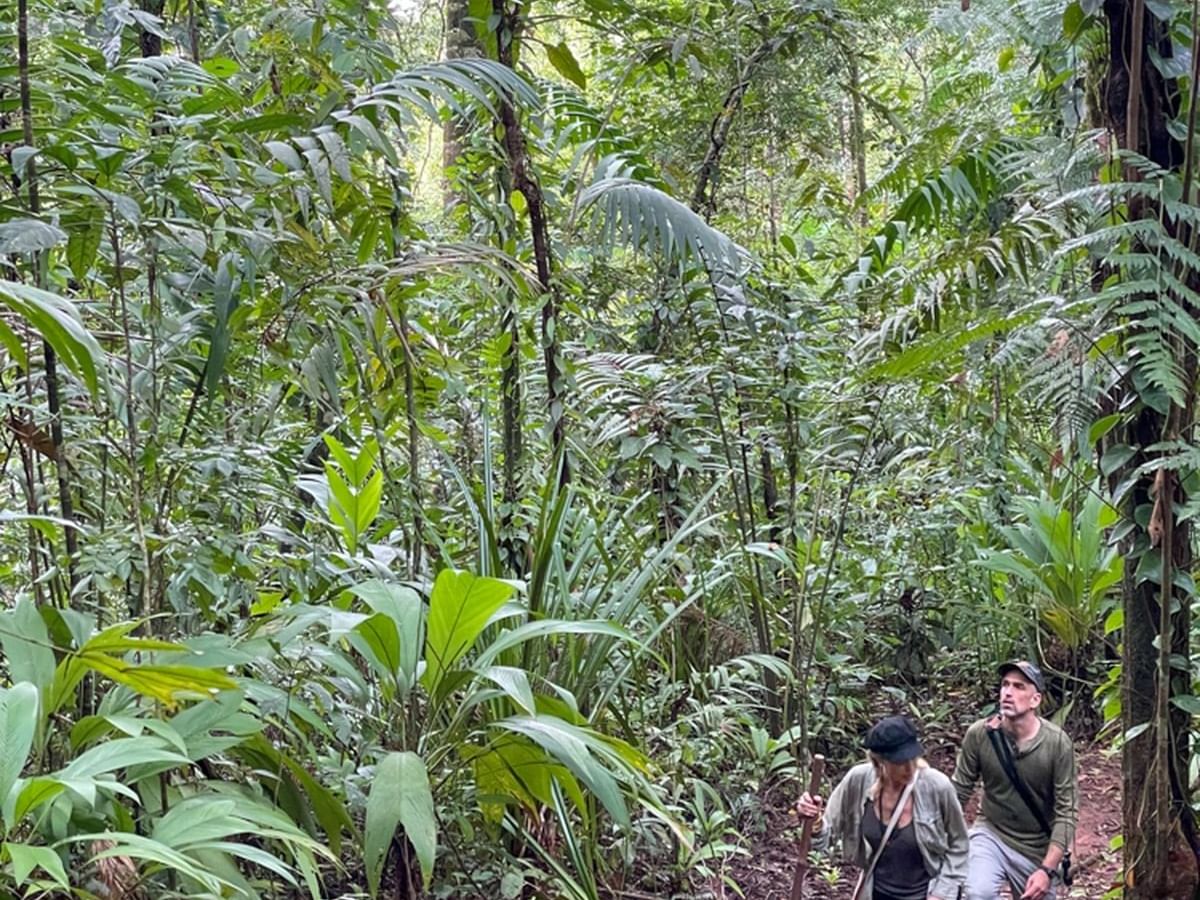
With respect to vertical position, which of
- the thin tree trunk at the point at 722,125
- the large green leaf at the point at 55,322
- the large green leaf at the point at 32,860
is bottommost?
the large green leaf at the point at 32,860

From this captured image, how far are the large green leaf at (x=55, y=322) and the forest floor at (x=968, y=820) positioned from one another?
3068mm

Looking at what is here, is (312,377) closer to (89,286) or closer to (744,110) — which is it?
(89,286)

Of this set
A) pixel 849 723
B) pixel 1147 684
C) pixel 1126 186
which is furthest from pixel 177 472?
pixel 849 723

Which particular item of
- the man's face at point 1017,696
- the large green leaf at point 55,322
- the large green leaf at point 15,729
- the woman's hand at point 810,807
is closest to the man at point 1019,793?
the man's face at point 1017,696

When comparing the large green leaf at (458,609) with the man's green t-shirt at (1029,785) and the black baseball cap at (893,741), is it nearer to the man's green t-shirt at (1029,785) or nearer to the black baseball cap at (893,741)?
the black baseball cap at (893,741)

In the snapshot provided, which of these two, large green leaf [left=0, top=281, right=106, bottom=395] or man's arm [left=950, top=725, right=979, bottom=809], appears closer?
large green leaf [left=0, top=281, right=106, bottom=395]

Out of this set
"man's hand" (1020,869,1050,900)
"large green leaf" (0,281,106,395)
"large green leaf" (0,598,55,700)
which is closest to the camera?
"large green leaf" (0,281,106,395)

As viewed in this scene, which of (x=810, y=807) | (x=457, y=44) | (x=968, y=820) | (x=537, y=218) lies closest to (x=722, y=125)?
(x=457, y=44)

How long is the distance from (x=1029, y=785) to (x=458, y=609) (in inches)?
99.8

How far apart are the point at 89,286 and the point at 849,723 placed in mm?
4040

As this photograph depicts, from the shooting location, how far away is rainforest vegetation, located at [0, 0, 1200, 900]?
2600mm

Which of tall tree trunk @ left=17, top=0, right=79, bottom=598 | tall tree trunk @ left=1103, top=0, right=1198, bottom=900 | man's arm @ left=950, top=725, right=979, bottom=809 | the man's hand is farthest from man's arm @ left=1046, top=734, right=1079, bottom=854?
tall tree trunk @ left=17, top=0, right=79, bottom=598

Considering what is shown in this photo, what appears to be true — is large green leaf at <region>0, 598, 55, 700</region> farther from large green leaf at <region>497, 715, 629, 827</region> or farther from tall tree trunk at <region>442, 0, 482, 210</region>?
tall tree trunk at <region>442, 0, 482, 210</region>

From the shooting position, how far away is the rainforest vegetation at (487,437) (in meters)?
2.60
